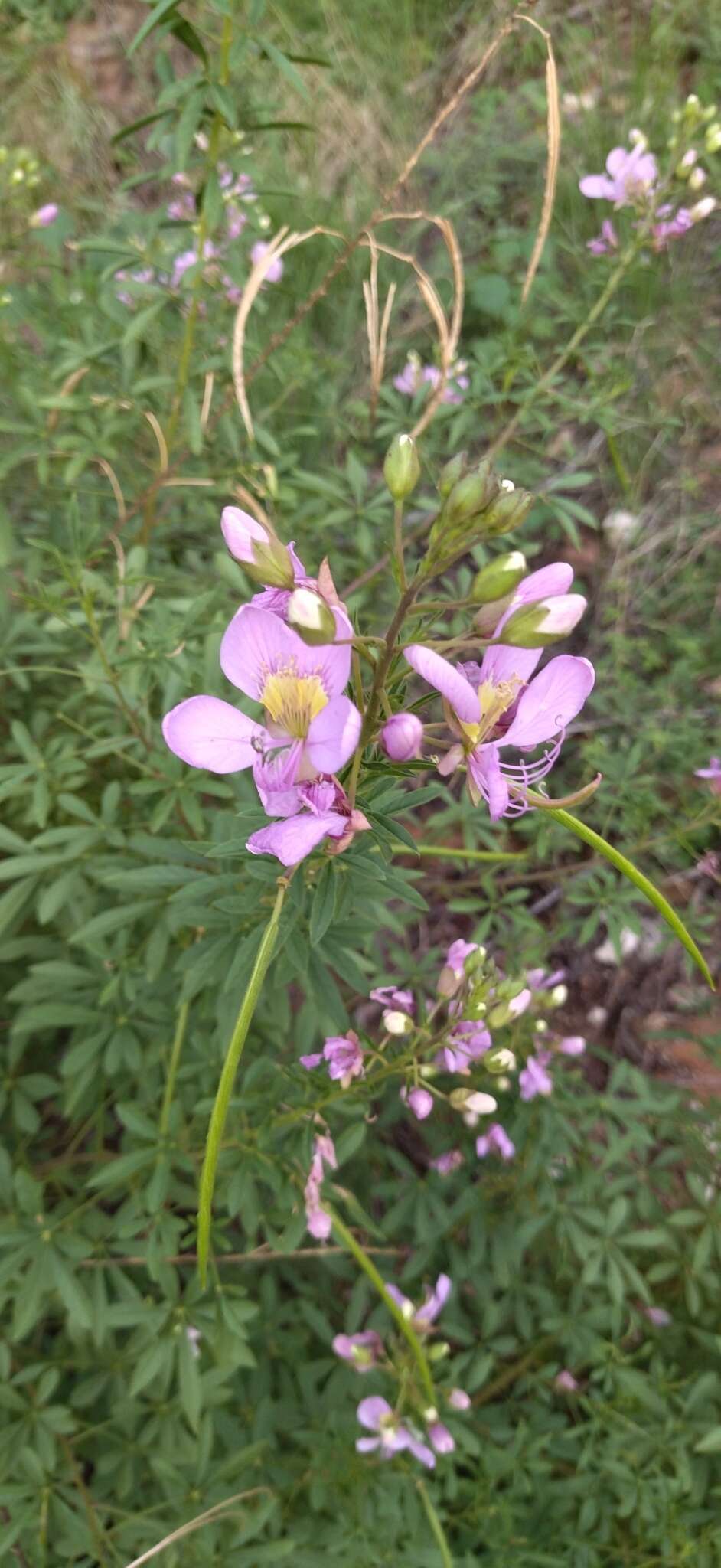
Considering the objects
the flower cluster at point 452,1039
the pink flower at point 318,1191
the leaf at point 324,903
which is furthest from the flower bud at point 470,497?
the pink flower at point 318,1191

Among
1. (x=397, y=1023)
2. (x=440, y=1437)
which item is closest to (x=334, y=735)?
(x=397, y=1023)

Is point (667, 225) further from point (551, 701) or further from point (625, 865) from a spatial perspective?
point (625, 865)

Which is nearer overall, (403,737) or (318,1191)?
(403,737)

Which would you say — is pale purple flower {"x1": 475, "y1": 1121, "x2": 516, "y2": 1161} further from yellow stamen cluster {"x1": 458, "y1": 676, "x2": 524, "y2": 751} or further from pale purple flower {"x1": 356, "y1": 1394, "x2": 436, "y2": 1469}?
yellow stamen cluster {"x1": 458, "y1": 676, "x2": 524, "y2": 751}

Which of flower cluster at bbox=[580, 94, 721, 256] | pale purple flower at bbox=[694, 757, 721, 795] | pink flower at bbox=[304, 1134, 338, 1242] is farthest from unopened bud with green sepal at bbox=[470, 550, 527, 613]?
flower cluster at bbox=[580, 94, 721, 256]

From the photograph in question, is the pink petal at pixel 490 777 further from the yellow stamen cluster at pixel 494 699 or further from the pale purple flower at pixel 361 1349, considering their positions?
the pale purple flower at pixel 361 1349
